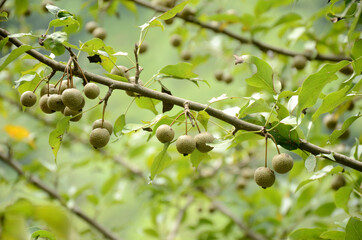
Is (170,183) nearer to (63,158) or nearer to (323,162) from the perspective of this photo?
(323,162)

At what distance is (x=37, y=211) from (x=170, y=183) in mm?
1791

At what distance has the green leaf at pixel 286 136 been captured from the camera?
0.89 m

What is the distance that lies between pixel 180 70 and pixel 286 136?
292 mm

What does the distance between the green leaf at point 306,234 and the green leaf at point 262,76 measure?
0.37 m

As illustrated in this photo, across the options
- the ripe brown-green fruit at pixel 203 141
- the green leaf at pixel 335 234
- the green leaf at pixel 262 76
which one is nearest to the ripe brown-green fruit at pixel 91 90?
the ripe brown-green fruit at pixel 203 141

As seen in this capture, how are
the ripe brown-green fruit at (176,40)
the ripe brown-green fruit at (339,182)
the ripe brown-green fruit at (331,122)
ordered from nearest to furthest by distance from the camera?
the ripe brown-green fruit at (339,182) → the ripe brown-green fruit at (331,122) → the ripe brown-green fruit at (176,40)

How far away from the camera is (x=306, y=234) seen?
41.7 inches

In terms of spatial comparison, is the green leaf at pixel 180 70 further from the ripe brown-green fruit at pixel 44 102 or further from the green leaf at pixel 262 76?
the ripe brown-green fruit at pixel 44 102

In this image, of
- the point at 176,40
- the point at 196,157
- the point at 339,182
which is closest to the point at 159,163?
the point at 196,157

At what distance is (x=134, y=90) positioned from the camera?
905mm

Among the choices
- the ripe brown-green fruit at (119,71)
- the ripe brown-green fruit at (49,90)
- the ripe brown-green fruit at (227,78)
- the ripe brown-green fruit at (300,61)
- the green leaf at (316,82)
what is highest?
the green leaf at (316,82)

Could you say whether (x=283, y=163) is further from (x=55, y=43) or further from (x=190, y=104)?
(x=55, y=43)

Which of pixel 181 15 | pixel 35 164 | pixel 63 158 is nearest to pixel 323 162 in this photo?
pixel 181 15

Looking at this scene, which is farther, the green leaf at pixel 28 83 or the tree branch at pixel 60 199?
the tree branch at pixel 60 199
